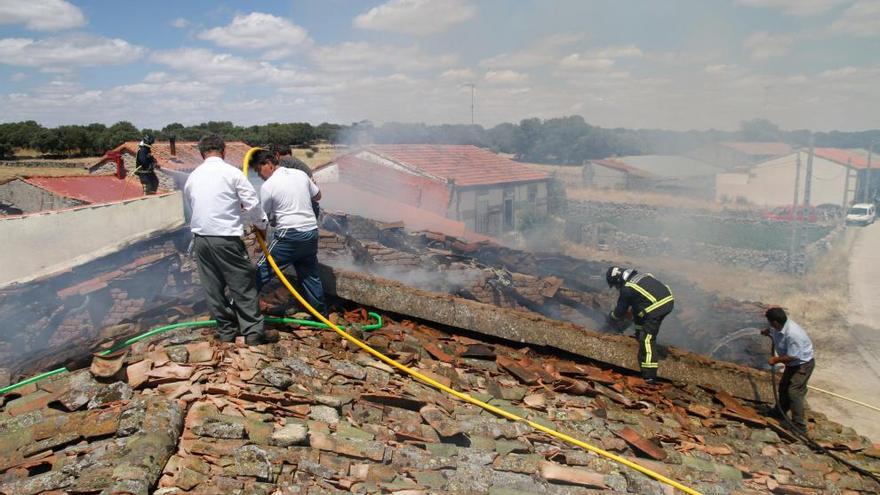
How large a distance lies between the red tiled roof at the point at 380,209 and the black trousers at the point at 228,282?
12.3 m

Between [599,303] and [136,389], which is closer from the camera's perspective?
[136,389]

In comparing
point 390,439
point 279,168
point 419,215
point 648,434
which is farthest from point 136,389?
point 419,215

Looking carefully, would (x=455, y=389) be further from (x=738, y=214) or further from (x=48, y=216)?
(x=738, y=214)

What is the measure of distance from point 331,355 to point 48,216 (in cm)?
785

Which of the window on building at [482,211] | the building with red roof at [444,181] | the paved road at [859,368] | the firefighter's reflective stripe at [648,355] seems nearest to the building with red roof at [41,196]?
the building with red roof at [444,181]

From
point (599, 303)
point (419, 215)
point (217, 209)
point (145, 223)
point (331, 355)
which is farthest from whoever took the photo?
point (419, 215)

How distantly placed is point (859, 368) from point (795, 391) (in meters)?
9.39

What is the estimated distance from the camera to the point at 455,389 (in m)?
4.88

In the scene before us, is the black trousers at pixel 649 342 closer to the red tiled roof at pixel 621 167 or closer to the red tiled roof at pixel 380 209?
the red tiled roof at pixel 380 209

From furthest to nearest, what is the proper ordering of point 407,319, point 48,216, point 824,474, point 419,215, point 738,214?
point 738,214 → point 419,215 → point 48,216 → point 407,319 → point 824,474

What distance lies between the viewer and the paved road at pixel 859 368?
10344mm

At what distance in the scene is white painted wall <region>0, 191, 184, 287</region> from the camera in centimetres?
926

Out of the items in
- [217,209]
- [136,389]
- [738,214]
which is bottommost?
[738,214]

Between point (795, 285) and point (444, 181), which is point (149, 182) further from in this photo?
point (795, 285)
